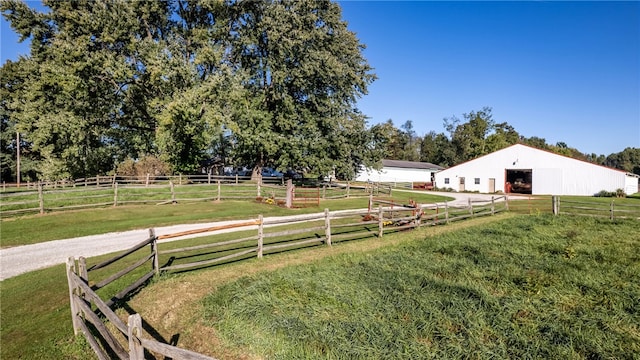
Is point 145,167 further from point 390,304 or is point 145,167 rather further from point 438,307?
point 438,307

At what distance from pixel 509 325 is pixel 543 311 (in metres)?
1.13

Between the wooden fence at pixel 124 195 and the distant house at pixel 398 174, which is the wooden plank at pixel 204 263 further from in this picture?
the distant house at pixel 398 174

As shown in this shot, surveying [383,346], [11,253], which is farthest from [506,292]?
[11,253]

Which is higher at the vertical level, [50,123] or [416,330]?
[50,123]

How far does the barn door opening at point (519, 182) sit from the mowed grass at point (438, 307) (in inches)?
1363

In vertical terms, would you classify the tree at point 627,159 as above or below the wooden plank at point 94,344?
above

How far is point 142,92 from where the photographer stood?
28531mm

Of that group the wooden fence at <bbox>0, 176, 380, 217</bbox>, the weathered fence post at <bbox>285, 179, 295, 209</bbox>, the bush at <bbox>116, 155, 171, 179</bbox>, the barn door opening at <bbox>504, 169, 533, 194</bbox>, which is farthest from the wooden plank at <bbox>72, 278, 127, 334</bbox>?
the barn door opening at <bbox>504, 169, 533, 194</bbox>

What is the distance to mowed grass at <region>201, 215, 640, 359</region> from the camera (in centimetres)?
489

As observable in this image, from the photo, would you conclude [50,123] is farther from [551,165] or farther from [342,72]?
[551,165]

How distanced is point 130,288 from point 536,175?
44231 millimetres

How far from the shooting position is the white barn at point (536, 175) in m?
35.5

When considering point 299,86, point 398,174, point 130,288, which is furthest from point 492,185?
point 130,288

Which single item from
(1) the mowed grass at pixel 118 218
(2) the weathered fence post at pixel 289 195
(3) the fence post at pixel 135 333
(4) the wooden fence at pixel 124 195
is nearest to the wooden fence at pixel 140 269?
(3) the fence post at pixel 135 333
